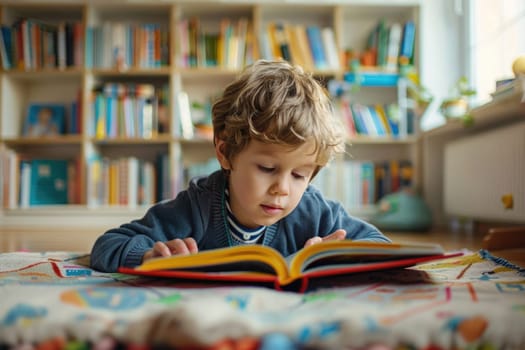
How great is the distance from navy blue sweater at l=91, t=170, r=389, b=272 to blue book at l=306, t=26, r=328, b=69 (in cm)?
218

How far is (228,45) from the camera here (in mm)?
3273

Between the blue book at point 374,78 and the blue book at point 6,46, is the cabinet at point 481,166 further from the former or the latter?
the blue book at point 6,46

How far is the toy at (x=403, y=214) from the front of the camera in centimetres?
290

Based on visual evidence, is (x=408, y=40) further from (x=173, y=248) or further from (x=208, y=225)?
(x=173, y=248)

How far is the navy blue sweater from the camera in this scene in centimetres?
105

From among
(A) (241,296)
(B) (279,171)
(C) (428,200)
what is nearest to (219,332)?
(A) (241,296)

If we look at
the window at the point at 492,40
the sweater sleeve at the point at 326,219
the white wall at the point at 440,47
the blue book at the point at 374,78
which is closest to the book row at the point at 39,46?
the blue book at the point at 374,78

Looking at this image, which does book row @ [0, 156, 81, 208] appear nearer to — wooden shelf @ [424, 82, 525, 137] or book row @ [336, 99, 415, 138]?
book row @ [336, 99, 415, 138]

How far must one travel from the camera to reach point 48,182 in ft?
11.1

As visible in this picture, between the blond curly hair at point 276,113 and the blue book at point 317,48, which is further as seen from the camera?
the blue book at point 317,48

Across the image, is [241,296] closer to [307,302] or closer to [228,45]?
[307,302]

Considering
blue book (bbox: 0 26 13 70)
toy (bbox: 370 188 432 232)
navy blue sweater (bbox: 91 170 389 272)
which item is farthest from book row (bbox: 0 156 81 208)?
navy blue sweater (bbox: 91 170 389 272)

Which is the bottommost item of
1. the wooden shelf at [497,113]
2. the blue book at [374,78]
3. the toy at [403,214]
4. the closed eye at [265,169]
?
the toy at [403,214]

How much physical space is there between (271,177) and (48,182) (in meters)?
2.80
